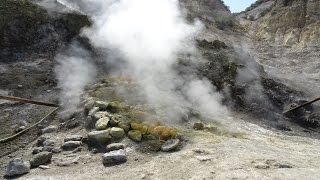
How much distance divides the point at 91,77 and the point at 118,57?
1.26 meters

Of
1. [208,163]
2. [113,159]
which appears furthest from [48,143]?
[208,163]

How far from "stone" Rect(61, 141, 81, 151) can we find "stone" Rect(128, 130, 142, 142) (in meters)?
0.78

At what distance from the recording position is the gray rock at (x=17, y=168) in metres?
5.33

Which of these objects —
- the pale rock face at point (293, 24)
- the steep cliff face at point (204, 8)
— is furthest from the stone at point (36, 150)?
the pale rock face at point (293, 24)

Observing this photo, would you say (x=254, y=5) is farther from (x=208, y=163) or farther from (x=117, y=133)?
(x=208, y=163)

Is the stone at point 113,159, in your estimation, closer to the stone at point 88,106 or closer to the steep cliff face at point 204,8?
the stone at point 88,106

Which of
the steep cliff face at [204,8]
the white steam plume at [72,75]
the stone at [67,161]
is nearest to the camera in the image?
the stone at [67,161]

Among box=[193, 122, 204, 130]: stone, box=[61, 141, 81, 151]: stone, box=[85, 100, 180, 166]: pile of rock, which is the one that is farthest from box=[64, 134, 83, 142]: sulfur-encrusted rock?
box=[193, 122, 204, 130]: stone

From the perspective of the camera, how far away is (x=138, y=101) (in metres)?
7.63

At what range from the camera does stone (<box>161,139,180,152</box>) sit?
5637 mm

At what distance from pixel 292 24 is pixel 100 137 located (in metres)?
15.1

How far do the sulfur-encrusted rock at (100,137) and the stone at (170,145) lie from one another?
0.83 metres

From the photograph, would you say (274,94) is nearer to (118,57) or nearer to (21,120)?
(118,57)

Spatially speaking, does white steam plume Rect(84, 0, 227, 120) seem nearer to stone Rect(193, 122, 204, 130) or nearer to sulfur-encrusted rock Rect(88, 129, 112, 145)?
stone Rect(193, 122, 204, 130)
